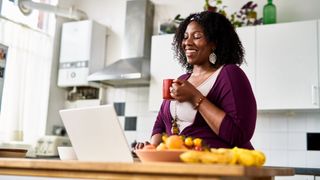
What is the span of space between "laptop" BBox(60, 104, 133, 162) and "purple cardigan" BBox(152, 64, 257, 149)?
0.36 m

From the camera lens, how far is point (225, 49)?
66.5 inches

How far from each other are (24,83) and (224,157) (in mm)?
3187

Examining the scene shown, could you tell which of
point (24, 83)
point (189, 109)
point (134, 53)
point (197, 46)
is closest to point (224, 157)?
point (189, 109)

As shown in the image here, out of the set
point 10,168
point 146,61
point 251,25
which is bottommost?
point 10,168

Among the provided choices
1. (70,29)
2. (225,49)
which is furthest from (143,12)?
(225,49)

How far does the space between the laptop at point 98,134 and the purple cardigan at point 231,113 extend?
0.36 meters

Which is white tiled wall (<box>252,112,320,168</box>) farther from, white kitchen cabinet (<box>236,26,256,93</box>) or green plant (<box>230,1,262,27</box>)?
green plant (<box>230,1,262,27</box>)

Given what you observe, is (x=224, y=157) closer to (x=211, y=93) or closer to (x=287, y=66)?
A: (x=211, y=93)

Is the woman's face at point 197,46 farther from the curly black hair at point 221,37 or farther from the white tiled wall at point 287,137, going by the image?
the white tiled wall at point 287,137

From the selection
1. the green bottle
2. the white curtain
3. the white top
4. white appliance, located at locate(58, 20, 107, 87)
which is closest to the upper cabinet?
the green bottle

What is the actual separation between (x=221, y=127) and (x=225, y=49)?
0.48 metres

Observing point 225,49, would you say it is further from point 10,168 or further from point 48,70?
point 48,70

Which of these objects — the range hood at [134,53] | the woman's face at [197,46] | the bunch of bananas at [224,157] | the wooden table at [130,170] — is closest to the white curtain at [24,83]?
the range hood at [134,53]

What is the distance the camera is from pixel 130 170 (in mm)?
927
